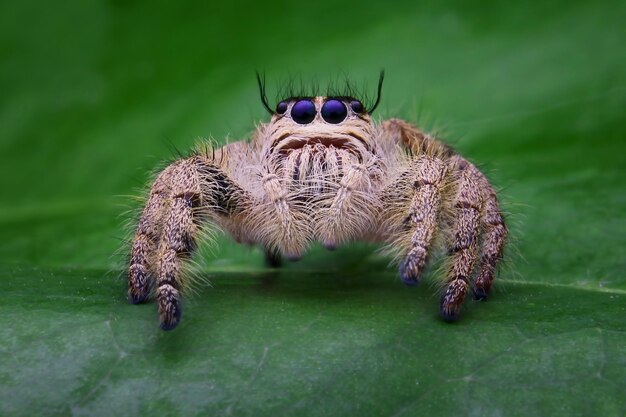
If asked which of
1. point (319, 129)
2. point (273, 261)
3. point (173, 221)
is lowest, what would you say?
point (273, 261)

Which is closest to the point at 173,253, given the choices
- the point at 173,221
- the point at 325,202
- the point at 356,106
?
the point at 173,221

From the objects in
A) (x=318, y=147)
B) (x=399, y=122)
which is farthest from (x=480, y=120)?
(x=318, y=147)

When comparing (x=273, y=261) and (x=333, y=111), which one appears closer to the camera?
(x=333, y=111)

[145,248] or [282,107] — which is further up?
[282,107]

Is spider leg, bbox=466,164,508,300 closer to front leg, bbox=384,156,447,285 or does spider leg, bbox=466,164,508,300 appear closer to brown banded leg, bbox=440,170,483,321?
brown banded leg, bbox=440,170,483,321

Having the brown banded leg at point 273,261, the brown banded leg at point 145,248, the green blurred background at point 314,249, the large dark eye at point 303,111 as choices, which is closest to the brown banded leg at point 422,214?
the green blurred background at point 314,249

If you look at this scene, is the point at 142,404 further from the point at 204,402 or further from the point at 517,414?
the point at 517,414

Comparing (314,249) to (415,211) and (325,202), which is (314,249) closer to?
(325,202)

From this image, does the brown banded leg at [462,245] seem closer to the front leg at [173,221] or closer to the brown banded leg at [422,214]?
the brown banded leg at [422,214]
